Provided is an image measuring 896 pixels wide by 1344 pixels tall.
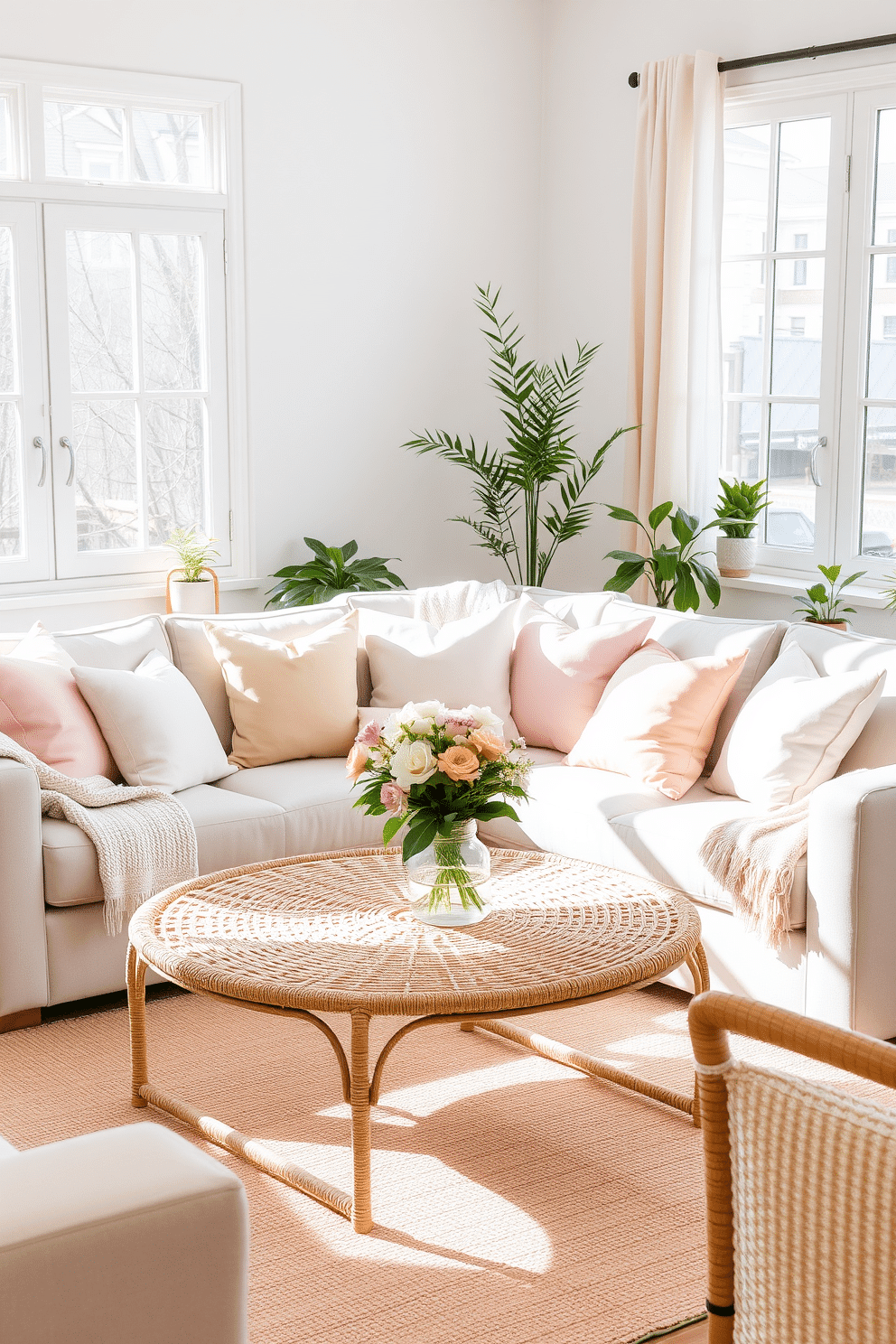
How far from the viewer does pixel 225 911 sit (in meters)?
2.84

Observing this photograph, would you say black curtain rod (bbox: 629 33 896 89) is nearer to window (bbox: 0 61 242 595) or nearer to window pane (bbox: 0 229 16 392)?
window (bbox: 0 61 242 595)

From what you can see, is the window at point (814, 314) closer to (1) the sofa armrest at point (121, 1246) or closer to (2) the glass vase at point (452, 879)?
(2) the glass vase at point (452, 879)

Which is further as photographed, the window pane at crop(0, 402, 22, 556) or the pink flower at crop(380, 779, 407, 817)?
the window pane at crop(0, 402, 22, 556)

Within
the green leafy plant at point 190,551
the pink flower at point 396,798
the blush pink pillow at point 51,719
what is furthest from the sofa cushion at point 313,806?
the green leafy plant at point 190,551

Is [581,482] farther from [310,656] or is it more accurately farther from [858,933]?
[858,933]

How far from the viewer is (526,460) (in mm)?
5562

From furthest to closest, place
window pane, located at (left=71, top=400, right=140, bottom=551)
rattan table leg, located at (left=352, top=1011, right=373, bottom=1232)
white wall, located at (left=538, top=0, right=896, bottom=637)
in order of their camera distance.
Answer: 1. white wall, located at (left=538, top=0, right=896, bottom=637)
2. window pane, located at (left=71, top=400, right=140, bottom=551)
3. rattan table leg, located at (left=352, top=1011, right=373, bottom=1232)

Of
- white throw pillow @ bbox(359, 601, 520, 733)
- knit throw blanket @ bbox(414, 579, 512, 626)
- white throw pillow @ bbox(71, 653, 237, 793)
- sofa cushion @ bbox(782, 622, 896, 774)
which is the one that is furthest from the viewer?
knit throw blanket @ bbox(414, 579, 512, 626)

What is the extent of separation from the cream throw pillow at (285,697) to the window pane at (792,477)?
1.96 meters

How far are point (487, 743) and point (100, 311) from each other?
3.04 m

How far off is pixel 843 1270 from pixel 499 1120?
175cm

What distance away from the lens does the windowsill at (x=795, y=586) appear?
4869 mm

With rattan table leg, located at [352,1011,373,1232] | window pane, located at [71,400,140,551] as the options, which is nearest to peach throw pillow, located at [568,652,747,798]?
rattan table leg, located at [352,1011,373,1232]

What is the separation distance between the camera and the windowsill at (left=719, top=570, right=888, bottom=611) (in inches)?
192
